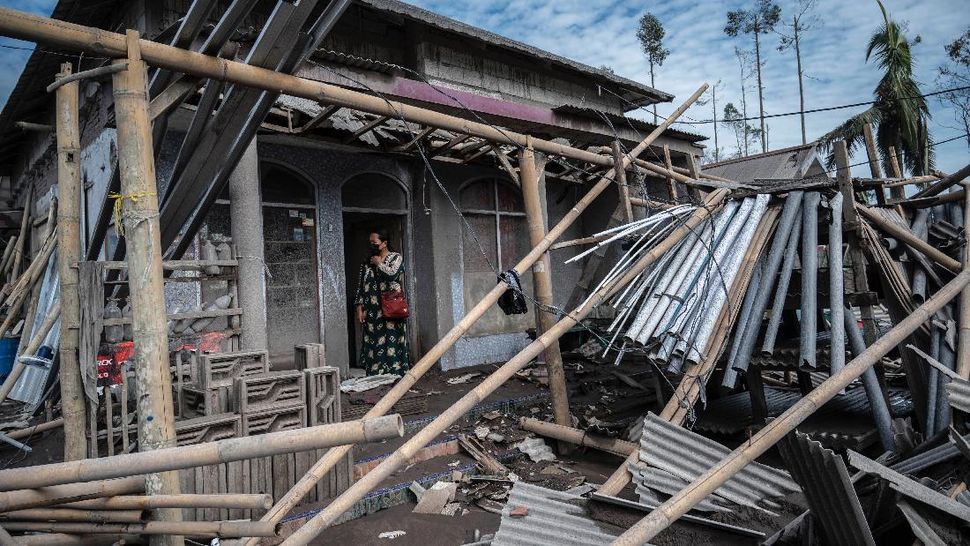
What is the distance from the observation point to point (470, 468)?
4.69 m

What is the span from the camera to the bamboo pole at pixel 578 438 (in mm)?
4473

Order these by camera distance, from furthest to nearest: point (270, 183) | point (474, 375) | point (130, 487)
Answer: point (474, 375)
point (270, 183)
point (130, 487)

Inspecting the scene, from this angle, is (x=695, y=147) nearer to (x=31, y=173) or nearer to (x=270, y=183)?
(x=270, y=183)

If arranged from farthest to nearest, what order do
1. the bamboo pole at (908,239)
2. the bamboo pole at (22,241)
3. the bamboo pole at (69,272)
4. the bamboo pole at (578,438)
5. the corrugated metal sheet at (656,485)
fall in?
the bamboo pole at (22,241) → the bamboo pole at (908,239) → the bamboo pole at (578,438) → the bamboo pole at (69,272) → the corrugated metal sheet at (656,485)

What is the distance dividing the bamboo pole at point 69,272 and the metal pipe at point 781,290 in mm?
4855

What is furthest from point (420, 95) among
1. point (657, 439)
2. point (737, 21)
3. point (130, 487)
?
point (737, 21)

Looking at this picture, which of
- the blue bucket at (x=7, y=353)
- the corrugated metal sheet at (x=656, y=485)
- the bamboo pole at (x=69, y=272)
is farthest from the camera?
the blue bucket at (x=7, y=353)

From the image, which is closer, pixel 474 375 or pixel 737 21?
pixel 474 375

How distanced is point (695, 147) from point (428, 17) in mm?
5375

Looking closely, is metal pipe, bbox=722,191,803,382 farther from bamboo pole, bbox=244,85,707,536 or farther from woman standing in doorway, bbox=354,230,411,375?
woman standing in doorway, bbox=354,230,411,375

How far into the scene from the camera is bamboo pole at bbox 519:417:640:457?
14.7ft

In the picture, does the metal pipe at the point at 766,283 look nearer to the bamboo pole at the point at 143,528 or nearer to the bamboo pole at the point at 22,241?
the bamboo pole at the point at 143,528

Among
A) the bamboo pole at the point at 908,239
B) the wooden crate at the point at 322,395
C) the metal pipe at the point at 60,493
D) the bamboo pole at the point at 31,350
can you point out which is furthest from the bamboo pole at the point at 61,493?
the bamboo pole at the point at 908,239

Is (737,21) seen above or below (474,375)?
above
